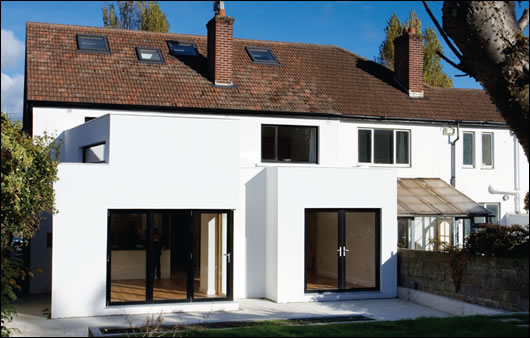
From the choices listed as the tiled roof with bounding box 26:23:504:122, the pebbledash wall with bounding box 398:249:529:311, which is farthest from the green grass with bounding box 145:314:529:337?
the tiled roof with bounding box 26:23:504:122

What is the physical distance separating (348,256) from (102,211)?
7.83 metres

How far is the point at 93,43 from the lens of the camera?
25531 millimetres

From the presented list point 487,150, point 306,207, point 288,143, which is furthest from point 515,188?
point 306,207

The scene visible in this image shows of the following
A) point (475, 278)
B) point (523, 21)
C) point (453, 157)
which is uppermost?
point (523, 21)

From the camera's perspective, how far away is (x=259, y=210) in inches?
848

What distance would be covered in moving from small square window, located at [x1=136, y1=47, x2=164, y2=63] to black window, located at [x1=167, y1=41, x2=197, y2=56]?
0.66m

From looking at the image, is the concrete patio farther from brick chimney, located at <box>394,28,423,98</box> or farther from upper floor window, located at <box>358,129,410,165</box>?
brick chimney, located at <box>394,28,423,98</box>

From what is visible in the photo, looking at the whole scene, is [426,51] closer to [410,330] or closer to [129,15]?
[129,15]

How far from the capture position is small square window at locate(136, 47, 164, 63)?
25328 mm

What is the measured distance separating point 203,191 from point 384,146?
9662mm

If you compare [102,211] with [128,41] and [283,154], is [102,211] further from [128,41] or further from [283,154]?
[128,41]

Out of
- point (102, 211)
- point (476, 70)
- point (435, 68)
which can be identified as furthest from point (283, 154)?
point (435, 68)

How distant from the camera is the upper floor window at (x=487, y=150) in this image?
28.2m

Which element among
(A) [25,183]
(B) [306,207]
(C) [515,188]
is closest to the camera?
(A) [25,183]
